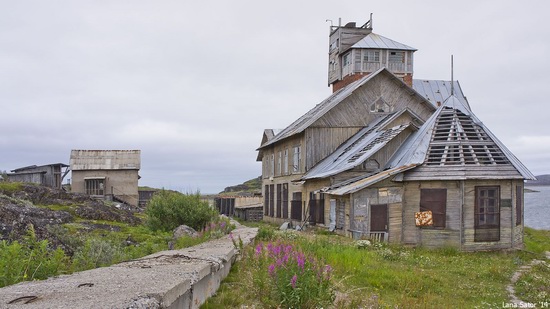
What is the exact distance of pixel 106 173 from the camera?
45625mm

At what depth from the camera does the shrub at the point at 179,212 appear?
60.3 ft

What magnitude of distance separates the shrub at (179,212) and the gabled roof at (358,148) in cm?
825

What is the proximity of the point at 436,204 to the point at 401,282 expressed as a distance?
1044 cm

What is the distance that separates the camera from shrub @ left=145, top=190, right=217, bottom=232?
60.3ft

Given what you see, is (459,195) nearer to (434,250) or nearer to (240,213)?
(434,250)

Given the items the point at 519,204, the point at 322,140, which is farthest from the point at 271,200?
the point at 519,204

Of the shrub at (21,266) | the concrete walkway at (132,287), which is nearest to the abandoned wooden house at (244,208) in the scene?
the concrete walkway at (132,287)

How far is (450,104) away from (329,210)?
7398 millimetres

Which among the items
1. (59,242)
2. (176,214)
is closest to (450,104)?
(176,214)

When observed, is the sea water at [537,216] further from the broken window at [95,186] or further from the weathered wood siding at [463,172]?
the broken window at [95,186]

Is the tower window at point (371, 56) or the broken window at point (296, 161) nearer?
the broken window at point (296, 161)

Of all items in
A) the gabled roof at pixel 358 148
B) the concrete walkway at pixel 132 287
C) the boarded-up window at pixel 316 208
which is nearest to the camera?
the concrete walkway at pixel 132 287

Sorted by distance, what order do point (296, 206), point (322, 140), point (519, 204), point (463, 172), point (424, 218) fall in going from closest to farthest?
1. point (463, 172)
2. point (424, 218)
3. point (519, 204)
4. point (322, 140)
5. point (296, 206)

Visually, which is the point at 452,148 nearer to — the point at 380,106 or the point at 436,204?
the point at 436,204
